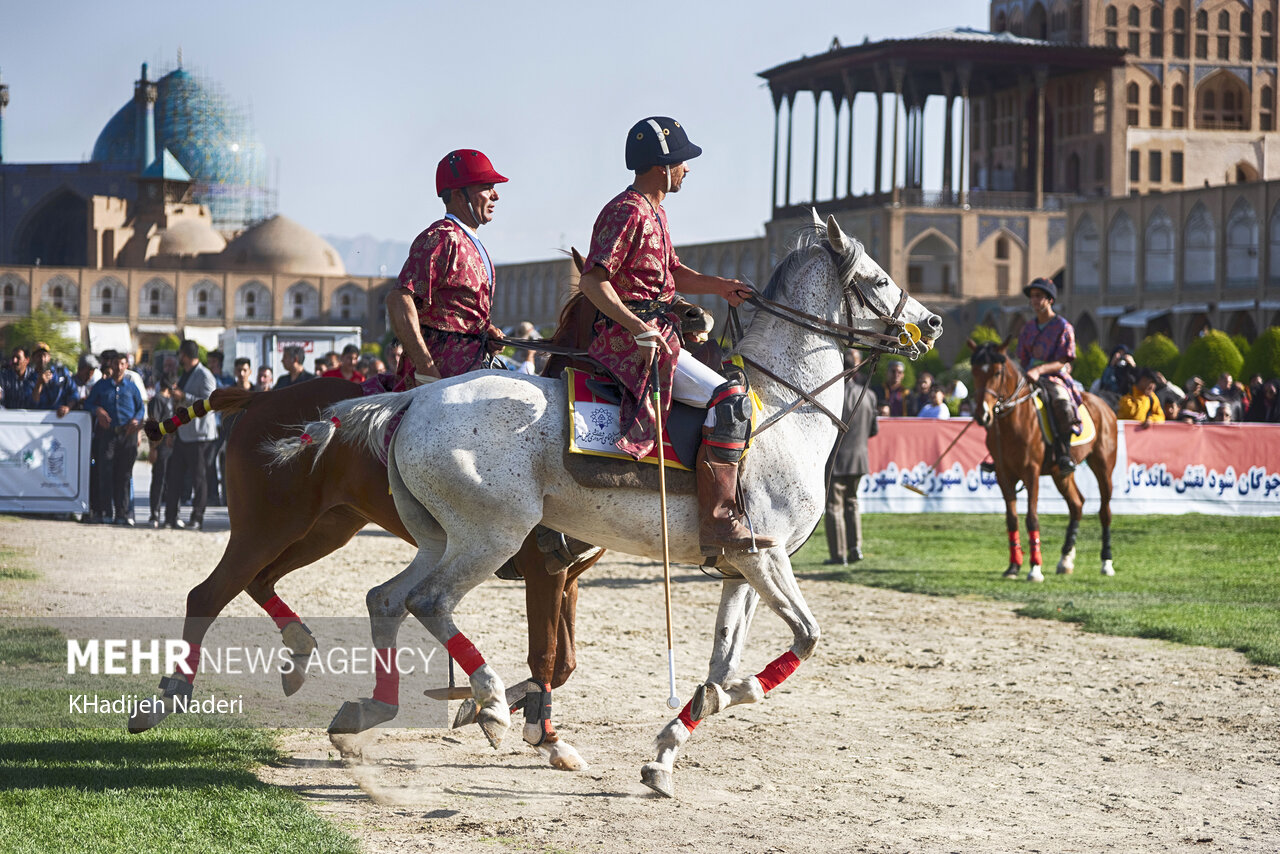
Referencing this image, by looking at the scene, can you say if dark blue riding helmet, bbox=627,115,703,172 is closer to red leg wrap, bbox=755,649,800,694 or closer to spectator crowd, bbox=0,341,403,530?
red leg wrap, bbox=755,649,800,694

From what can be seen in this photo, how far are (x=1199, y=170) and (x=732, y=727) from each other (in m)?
78.0

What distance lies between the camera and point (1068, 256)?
66.2 m

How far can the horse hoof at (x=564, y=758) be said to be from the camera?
6.29m

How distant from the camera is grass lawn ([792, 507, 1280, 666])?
10492 mm

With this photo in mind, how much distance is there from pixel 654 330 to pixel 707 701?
1.51 m

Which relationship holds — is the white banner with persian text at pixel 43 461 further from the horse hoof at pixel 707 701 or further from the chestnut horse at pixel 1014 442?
the horse hoof at pixel 707 701

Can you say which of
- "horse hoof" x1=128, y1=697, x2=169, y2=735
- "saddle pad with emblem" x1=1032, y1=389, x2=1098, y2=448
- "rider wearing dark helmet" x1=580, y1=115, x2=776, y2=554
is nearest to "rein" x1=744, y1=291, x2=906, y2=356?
"rider wearing dark helmet" x1=580, y1=115, x2=776, y2=554

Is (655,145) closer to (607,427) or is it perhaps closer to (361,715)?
(607,427)

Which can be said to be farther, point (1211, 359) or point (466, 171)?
point (1211, 359)

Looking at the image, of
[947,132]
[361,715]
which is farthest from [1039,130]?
[361,715]

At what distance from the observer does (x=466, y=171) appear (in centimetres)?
665

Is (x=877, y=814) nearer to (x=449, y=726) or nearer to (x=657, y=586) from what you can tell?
(x=449, y=726)

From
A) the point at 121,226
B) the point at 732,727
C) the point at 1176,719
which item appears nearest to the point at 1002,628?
the point at 1176,719

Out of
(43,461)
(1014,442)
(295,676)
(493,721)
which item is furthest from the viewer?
(43,461)
